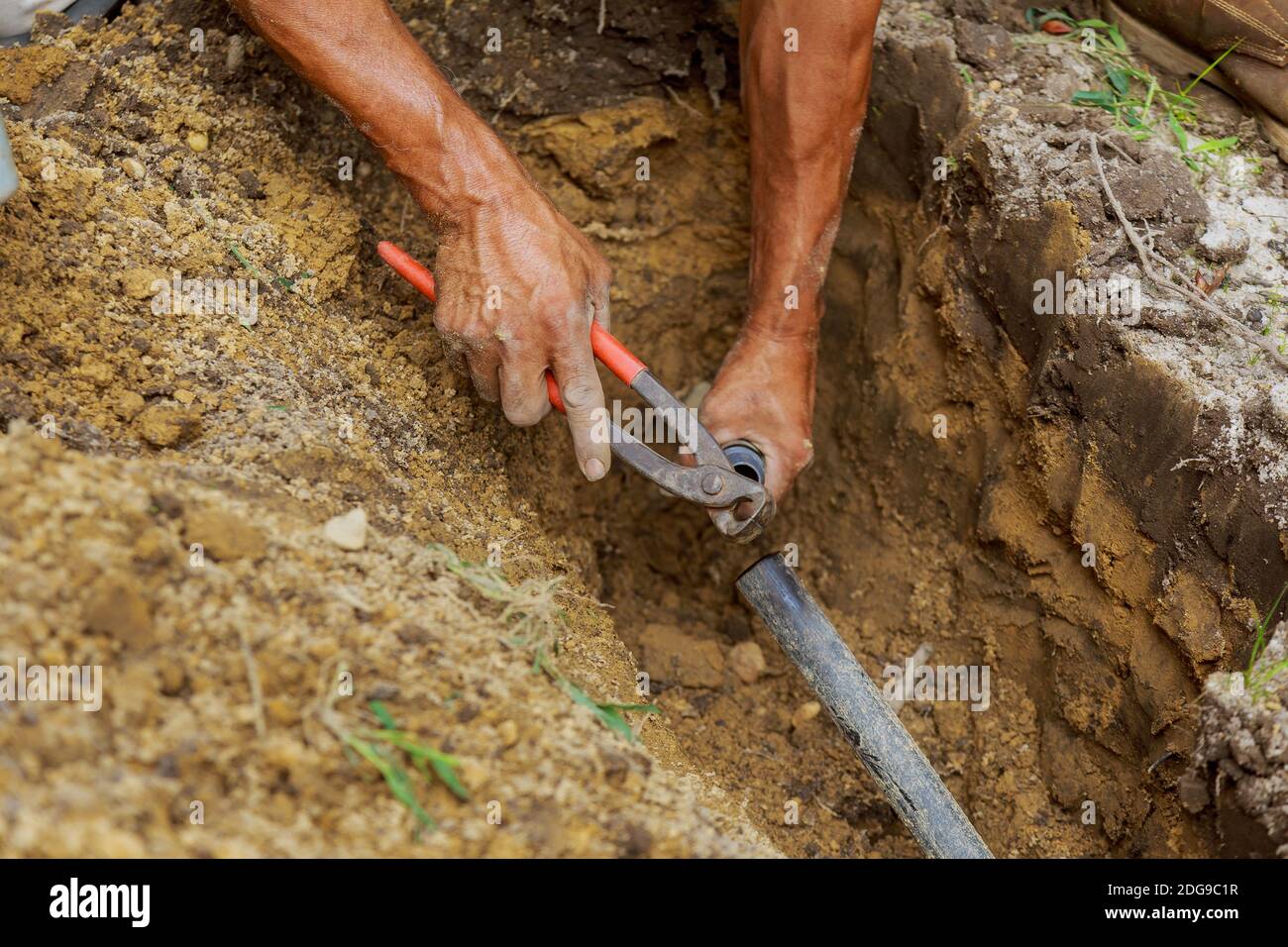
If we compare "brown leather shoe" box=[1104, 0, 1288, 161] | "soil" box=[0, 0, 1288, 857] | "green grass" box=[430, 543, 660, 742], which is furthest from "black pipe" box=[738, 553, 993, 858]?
"brown leather shoe" box=[1104, 0, 1288, 161]

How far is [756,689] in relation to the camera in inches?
93.1

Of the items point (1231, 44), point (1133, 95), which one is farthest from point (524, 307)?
point (1231, 44)

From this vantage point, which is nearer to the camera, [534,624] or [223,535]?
[223,535]

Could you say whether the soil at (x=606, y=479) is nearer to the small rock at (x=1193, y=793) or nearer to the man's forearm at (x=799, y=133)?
the small rock at (x=1193, y=793)

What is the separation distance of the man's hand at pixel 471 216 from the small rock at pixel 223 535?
59 cm

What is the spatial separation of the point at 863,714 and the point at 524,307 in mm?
954

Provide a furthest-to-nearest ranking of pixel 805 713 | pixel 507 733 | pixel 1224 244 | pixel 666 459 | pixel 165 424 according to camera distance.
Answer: pixel 805 713
pixel 1224 244
pixel 666 459
pixel 165 424
pixel 507 733

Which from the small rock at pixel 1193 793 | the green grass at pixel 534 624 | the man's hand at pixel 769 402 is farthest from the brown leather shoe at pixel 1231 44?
the green grass at pixel 534 624

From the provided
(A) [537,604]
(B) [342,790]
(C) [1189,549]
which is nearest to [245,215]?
(A) [537,604]

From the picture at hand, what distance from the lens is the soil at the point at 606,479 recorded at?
116cm

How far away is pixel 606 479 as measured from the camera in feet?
8.96

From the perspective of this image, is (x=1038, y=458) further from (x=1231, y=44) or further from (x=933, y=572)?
(x=1231, y=44)

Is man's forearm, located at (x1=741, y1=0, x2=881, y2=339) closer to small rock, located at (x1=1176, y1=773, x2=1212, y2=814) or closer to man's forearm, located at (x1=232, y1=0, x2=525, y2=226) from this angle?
man's forearm, located at (x1=232, y1=0, x2=525, y2=226)
